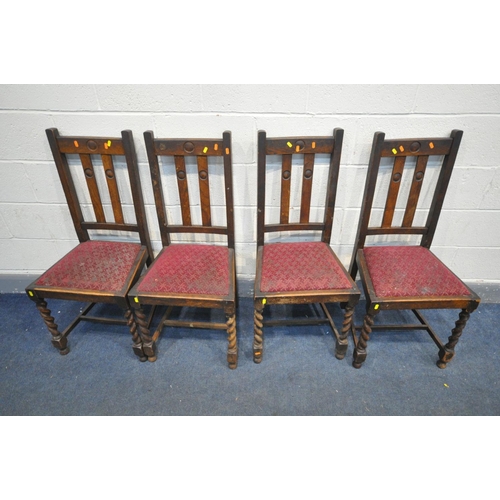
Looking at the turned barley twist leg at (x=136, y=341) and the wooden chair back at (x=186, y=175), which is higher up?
the wooden chair back at (x=186, y=175)

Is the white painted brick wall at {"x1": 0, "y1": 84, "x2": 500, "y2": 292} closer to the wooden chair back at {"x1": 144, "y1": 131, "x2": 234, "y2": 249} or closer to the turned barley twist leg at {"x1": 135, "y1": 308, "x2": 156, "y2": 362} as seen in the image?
the wooden chair back at {"x1": 144, "y1": 131, "x2": 234, "y2": 249}

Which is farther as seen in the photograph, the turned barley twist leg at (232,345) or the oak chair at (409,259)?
the turned barley twist leg at (232,345)

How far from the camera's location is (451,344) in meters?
1.56

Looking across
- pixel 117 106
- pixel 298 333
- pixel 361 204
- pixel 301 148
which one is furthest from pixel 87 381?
pixel 361 204

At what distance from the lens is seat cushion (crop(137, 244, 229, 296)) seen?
142 cm

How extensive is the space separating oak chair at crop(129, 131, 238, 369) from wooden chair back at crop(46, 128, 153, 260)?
0.33 feet

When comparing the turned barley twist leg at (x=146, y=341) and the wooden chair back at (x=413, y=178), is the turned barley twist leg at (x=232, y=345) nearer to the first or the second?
the turned barley twist leg at (x=146, y=341)

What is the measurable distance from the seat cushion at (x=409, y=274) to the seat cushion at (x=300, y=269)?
0.18 meters

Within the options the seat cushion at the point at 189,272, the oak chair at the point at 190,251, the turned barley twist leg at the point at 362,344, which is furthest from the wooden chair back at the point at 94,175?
the turned barley twist leg at the point at 362,344

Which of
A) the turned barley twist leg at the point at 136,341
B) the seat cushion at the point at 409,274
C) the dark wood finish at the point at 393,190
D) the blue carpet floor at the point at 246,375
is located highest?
the dark wood finish at the point at 393,190

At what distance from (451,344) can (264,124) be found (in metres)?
1.46

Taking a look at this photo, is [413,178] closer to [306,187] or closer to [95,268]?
[306,187]

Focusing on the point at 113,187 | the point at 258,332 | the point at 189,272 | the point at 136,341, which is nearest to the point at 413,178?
the point at 258,332

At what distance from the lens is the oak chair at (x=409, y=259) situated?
1.40 metres
